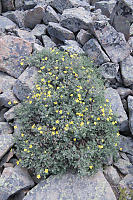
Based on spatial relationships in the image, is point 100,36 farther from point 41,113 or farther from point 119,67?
point 41,113

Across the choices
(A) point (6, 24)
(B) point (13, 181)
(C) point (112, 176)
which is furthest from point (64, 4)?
(B) point (13, 181)

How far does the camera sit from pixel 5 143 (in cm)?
459

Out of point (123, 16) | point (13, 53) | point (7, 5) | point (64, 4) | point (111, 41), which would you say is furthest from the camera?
point (7, 5)

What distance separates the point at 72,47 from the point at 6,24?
109 inches

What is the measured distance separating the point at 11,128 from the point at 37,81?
4.35ft

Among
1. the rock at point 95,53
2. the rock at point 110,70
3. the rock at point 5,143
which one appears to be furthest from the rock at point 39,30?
the rock at point 5,143

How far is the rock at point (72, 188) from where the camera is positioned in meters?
3.99

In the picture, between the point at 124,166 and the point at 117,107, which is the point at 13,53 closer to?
the point at 117,107

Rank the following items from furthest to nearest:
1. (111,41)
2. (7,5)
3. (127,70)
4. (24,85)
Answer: (7,5) → (111,41) → (127,70) → (24,85)

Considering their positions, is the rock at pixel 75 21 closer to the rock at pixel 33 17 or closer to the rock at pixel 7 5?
the rock at pixel 33 17

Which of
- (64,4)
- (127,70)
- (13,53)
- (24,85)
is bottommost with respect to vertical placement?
(24,85)

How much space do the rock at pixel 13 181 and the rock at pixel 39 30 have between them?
4.41 metres

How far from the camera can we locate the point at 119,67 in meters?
6.19

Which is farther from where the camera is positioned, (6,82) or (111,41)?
(111,41)
